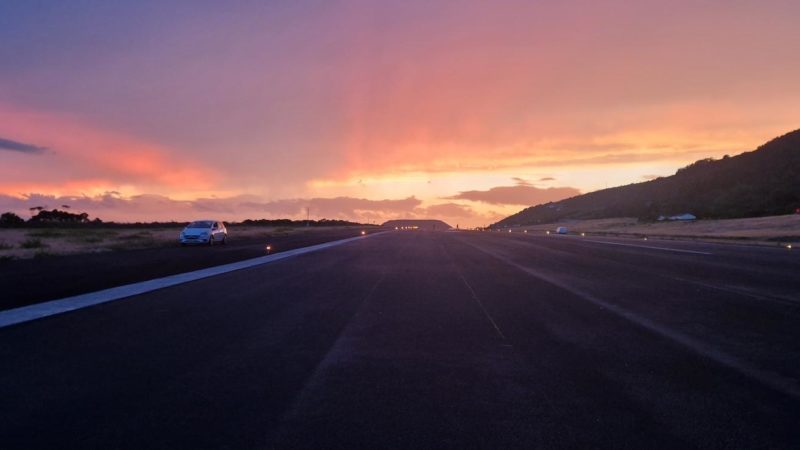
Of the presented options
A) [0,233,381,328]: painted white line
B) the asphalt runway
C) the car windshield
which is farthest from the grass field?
the asphalt runway

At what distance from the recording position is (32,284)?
15.8m

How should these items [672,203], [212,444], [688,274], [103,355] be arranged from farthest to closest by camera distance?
1. [672,203]
2. [688,274]
3. [103,355]
4. [212,444]

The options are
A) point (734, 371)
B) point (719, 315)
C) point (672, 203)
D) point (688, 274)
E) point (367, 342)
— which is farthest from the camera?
point (672, 203)

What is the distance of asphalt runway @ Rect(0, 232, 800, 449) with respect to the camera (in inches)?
185

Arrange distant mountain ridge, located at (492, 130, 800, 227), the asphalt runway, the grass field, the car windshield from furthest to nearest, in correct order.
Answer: distant mountain ridge, located at (492, 130, 800, 227) < the car windshield < the grass field < the asphalt runway

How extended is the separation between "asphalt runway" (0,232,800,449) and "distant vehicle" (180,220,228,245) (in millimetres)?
26110

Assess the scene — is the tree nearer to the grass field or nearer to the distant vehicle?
the grass field

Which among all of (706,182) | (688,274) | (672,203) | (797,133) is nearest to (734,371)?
(688,274)

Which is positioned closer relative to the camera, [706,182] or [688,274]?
[688,274]

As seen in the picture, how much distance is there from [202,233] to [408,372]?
34361mm

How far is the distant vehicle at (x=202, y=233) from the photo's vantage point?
1507 inches

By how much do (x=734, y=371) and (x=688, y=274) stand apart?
12324 millimetres

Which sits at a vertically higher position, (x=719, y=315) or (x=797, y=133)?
(x=797, y=133)

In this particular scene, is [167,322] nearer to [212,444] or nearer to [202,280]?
[212,444]
